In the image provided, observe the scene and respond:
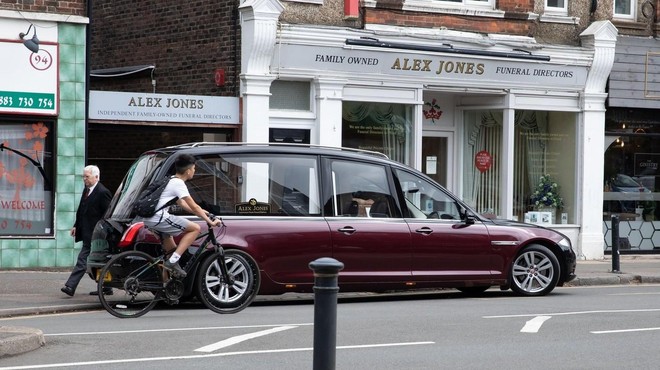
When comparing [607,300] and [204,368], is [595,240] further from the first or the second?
[204,368]

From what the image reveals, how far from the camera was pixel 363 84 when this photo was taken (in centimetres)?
2139

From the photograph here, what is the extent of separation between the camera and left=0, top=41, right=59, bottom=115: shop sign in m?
18.3

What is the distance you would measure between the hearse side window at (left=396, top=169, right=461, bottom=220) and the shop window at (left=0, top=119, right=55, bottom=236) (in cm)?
613

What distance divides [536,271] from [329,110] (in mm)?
6064

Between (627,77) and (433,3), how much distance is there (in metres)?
4.42

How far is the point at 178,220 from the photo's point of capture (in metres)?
13.6

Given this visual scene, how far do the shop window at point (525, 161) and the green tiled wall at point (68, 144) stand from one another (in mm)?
7930

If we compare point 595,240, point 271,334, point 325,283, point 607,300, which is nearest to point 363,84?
point 595,240

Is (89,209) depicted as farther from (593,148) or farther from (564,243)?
(593,148)

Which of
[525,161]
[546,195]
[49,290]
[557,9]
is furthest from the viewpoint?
[525,161]

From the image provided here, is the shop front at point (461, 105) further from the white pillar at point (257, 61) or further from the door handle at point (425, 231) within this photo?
the door handle at point (425, 231)

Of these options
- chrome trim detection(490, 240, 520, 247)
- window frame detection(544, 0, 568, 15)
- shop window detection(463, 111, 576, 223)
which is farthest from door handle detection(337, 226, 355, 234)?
window frame detection(544, 0, 568, 15)

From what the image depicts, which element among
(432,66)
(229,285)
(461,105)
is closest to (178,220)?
(229,285)

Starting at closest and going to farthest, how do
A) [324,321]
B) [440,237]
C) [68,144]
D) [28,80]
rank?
1. [324,321]
2. [440,237]
3. [28,80]
4. [68,144]
